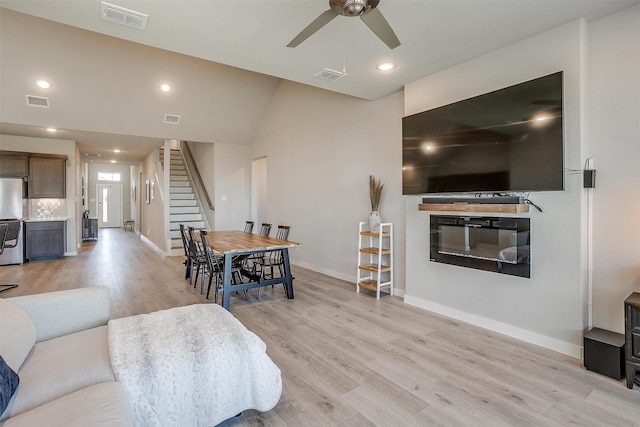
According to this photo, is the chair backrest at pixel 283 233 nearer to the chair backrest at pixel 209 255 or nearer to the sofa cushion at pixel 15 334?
the chair backrest at pixel 209 255

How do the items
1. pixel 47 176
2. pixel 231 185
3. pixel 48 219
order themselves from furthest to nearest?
1. pixel 231 185
2. pixel 48 219
3. pixel 47 176

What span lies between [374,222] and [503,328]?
1937 mm

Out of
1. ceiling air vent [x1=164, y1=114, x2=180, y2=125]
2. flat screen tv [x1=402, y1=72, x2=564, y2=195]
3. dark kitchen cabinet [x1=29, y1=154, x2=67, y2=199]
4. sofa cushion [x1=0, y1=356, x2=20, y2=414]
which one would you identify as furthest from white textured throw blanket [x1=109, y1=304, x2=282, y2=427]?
dark kitchen cabinet [x1=29, y1=154, x2=67, y2=199]

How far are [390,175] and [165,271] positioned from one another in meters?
4.40

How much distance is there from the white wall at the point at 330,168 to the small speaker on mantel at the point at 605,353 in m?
2.14

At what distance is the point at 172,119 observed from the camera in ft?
21.3

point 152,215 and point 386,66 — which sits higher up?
point 386,66

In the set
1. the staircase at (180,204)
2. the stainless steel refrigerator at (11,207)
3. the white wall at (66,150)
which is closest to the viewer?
the stainless steel refrigerator at (11,207)

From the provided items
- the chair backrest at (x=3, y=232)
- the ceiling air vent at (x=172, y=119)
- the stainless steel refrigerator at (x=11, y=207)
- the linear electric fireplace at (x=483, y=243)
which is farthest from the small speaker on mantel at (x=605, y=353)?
the stainless steel refrigerator at (x=11, y=207)

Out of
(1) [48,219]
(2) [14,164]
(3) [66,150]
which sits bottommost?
(1) [48,219]

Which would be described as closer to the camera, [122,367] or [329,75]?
[122,367]

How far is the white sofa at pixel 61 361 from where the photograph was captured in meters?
1.15

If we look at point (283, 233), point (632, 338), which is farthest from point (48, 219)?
point (632, 338)

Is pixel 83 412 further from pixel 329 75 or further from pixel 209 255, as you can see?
pixel 329 75
